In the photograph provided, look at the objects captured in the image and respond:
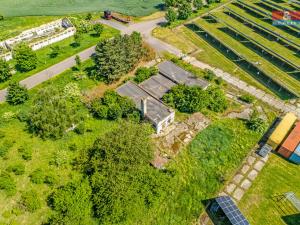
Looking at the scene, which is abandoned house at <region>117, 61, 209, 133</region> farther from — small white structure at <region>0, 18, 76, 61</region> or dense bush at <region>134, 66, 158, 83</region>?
small white structure at <region>0, 18, 76, 61</region>

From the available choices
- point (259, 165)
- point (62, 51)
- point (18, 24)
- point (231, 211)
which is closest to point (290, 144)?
point (259, 165)

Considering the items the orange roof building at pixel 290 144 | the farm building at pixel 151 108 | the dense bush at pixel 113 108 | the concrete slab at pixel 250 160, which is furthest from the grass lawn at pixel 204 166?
the dense bush at pixel 113 108

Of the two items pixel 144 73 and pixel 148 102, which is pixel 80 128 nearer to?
pixel 148 102

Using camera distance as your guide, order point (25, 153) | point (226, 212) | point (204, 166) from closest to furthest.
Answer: point (226, 212) < point (25, 153) < point (204, 166)

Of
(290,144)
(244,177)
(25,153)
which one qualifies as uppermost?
(25,153)

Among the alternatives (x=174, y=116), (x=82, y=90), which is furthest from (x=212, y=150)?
(x=82, y=90)

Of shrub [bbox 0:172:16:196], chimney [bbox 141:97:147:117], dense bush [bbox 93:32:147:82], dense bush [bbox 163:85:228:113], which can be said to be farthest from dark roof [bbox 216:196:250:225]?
dense bush [bbox 93:32:147:82]

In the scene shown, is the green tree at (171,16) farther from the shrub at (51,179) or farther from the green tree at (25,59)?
the shrub at (51,179)
